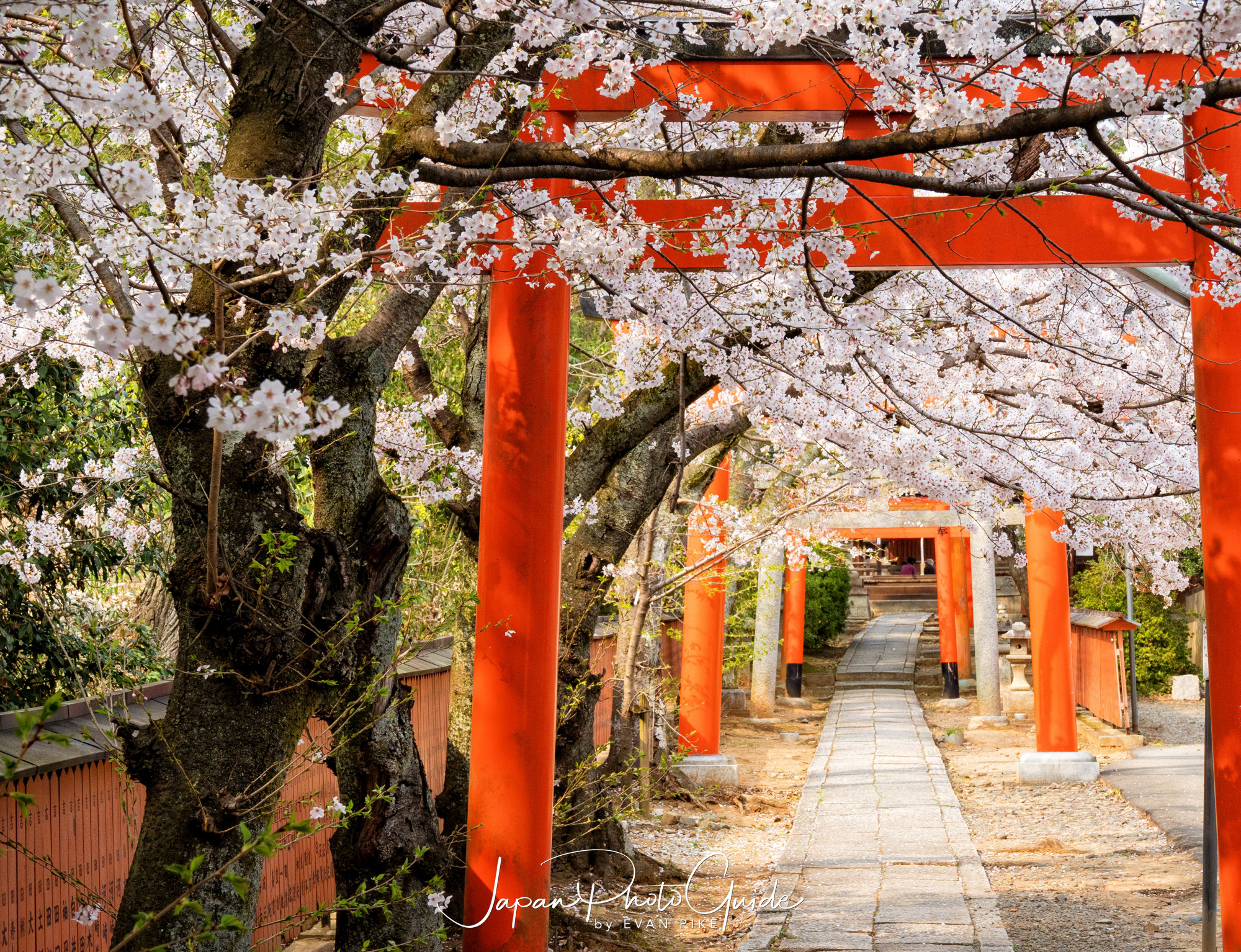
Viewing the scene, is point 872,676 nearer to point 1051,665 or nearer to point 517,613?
point 1051,665

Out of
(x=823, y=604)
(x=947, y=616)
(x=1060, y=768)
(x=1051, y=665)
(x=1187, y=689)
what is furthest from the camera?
(x=823, y=604)

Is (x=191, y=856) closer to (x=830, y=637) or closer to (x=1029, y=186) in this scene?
(x=1029, y=186)

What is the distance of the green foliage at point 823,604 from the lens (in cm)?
2405

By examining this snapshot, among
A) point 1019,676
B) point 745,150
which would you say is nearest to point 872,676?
point 1019,676

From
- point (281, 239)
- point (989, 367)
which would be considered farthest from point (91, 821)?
point (989, 367)

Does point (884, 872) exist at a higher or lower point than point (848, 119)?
lower

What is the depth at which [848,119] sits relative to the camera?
16.4ft

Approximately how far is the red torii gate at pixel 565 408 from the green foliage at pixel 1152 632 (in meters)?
12.0

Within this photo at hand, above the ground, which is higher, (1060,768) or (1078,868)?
(1060,768)

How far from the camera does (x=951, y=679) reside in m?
18.6

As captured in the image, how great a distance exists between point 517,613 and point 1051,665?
7.75 m

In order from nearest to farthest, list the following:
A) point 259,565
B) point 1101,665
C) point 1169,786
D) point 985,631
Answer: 1. point 259,565
2. point 1169,786
3. point 1101,665
4. point 985,631

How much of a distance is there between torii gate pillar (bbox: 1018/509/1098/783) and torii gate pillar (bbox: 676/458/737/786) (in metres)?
3.06

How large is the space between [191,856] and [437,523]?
503cm
